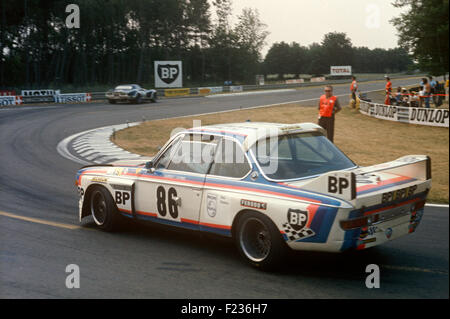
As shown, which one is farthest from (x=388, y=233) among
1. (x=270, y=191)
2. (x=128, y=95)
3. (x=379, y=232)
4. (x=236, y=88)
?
(x=236, y=88)

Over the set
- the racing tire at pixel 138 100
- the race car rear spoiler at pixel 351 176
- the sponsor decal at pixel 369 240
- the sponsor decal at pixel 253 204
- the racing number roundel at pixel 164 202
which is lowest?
the sponsor decal at pixel 369 240

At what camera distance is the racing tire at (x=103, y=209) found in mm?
6590

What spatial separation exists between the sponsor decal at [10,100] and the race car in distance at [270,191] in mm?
30690

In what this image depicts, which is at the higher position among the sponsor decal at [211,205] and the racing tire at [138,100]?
the racing tire at [138,100]

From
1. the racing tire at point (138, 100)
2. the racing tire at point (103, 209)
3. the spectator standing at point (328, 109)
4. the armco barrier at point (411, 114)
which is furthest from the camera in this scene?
the racing tire at point (138, 100)

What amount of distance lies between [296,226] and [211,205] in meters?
1.16

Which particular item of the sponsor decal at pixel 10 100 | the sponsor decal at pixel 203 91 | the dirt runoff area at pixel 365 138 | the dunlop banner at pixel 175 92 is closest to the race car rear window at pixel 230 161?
the dirt runoff area at pixel 365 138

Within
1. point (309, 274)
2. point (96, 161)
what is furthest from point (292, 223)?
point (96, 161)

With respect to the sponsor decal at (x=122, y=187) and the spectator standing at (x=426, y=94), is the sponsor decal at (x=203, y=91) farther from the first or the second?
the sponsor decal at (x=122, y=187)

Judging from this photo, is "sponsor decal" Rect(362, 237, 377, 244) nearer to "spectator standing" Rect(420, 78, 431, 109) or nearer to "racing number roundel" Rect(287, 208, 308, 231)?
"racing number roundel" Rect(287, 208, 308, 231)

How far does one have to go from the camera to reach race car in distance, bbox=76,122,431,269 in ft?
14.9

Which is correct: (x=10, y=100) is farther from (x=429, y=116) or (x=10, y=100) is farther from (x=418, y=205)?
(x=418, y=205)

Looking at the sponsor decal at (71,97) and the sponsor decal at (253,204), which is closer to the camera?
the sponsor decal at (253,204)

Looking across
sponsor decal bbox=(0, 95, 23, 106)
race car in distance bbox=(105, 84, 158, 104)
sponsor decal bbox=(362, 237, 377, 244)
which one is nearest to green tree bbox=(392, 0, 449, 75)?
sponsor decal bbox=(362, 237, 377, 244)
